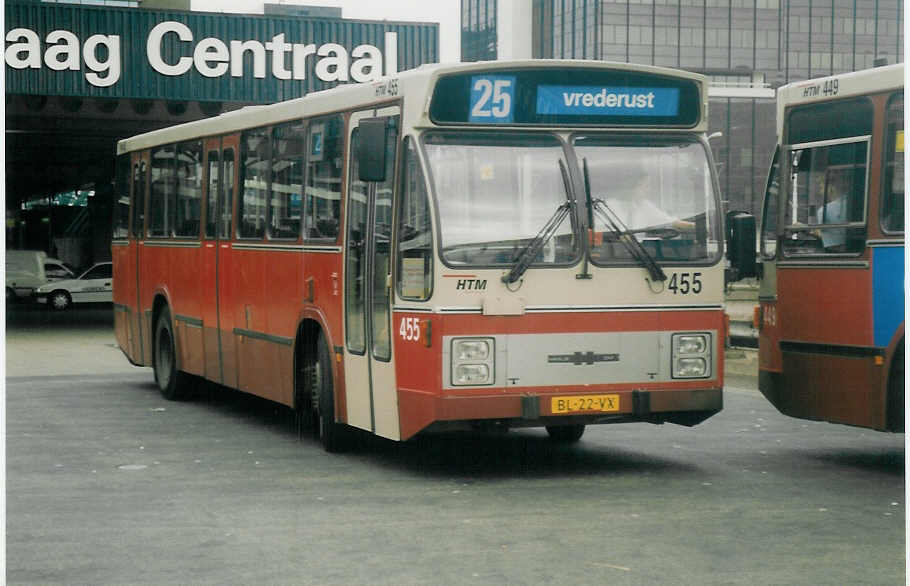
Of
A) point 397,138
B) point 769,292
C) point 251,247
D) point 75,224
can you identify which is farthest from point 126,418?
point 75,224

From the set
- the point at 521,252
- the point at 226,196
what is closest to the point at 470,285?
the point at 521,252

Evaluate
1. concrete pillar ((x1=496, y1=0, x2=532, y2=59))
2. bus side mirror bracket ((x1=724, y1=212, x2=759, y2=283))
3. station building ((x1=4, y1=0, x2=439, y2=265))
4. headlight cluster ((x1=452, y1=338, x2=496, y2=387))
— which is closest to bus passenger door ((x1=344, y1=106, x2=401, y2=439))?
headlight cluster ((x1=452, y1=338, x2=496, y2=387))

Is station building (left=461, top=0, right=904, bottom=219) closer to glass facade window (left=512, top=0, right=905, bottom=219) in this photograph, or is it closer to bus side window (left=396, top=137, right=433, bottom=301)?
glass facade window (left=512, top=0, right=905, bottom=219)

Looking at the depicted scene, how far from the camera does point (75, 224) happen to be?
184 feet

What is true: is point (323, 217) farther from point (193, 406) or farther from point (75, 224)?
point (75, 224)

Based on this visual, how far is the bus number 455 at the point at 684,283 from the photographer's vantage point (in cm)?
1038

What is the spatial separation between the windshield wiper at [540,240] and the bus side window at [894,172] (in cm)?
205

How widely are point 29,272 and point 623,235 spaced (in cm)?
3723

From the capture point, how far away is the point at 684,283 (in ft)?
34.2

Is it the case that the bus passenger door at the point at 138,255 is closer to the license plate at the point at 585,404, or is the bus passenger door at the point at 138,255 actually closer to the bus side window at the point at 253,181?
the bus side window at the point at 253,181

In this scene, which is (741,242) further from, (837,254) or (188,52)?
(188,52)

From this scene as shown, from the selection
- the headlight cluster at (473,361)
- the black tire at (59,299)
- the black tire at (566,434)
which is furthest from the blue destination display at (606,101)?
the black tire at (59,299)

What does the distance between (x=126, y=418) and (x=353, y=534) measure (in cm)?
663

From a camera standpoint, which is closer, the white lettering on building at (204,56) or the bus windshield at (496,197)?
the bus windshield at (496,197)
